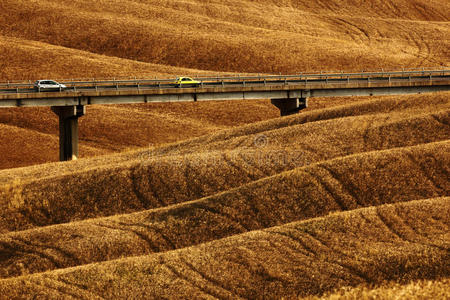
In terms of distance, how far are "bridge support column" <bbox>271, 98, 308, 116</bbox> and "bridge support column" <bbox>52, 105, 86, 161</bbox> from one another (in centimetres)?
1890

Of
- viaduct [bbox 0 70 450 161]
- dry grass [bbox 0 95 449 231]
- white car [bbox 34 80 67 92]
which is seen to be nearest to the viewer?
dry grass [bbox 0 95 449 231]

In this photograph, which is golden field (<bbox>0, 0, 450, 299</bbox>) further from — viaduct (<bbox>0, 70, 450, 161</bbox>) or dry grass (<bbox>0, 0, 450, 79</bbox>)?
dry grass (<bbox>0, 0, 450, 79</bbox>)

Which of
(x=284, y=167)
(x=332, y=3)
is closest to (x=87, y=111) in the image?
(x=284, y=167)

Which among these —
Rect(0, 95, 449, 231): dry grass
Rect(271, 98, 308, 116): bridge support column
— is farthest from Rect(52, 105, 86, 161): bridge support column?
Rect(271, 98, 308, 116): bridge support column

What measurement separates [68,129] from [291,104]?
20.8 metres

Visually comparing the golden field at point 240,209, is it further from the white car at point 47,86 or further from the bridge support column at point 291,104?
the bridge support column at point 291,104

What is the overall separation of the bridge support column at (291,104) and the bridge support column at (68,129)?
1890 cm

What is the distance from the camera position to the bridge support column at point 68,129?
5506cm

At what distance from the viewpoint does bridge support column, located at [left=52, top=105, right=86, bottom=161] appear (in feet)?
181

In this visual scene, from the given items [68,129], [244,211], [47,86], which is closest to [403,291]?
[244,211]

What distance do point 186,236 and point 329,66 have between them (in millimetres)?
77890

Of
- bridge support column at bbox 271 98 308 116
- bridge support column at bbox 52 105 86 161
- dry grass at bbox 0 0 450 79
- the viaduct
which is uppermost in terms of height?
dry grass at bbox 0 0 450 79

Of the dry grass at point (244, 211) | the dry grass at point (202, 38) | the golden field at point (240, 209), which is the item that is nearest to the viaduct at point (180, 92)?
the golden field at point (240, 209)

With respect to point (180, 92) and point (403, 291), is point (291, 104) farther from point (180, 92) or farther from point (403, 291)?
point (403, 291)
